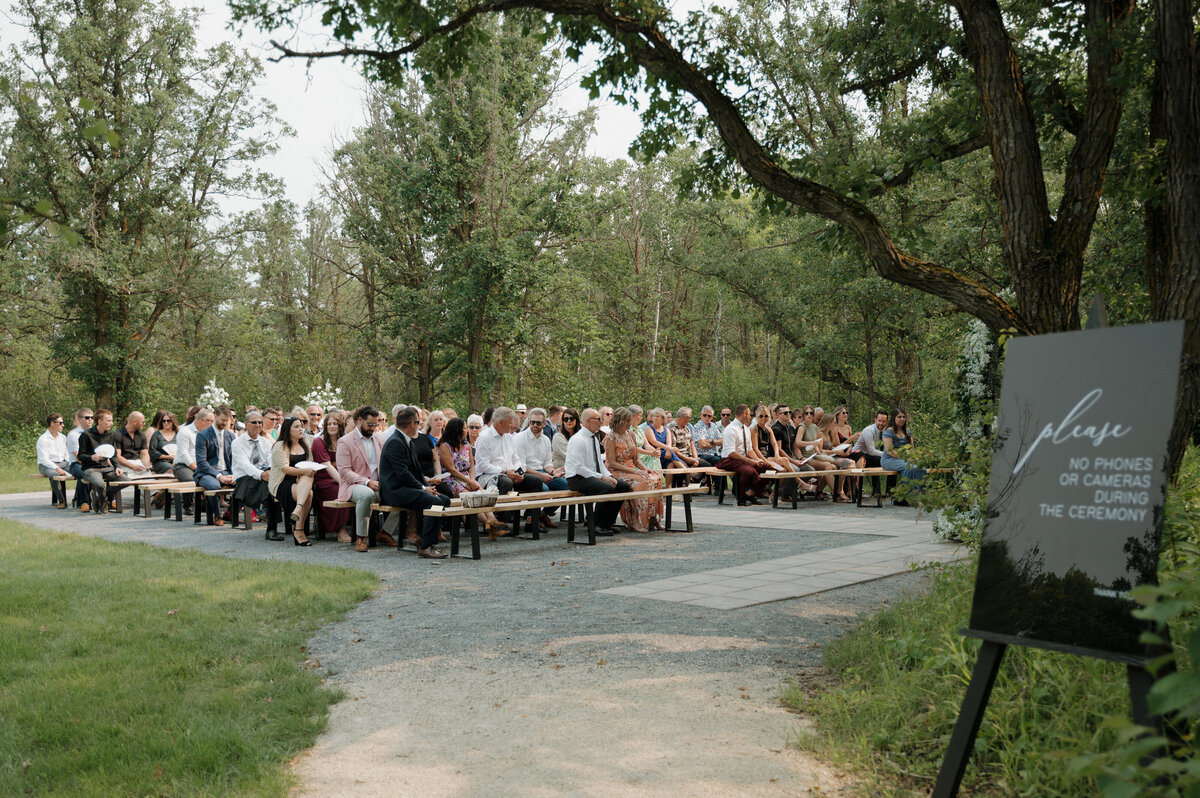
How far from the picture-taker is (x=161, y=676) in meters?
5.35

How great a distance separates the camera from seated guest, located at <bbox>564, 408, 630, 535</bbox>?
11875 millimetres

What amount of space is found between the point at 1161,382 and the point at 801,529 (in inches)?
376

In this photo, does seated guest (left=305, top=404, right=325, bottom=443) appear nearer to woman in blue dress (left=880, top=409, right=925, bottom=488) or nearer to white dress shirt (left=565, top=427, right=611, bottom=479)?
white dress shirt (left=565, top=427, right=611, bottom=479)

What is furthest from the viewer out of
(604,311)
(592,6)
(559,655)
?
(604,311)

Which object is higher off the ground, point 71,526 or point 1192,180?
point 1192,180

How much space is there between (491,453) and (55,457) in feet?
30.8

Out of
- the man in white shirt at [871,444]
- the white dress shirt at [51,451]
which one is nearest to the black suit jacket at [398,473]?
the man in white shirt at [871,444]

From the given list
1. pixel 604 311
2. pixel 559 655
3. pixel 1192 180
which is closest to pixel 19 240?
pixel 604 311

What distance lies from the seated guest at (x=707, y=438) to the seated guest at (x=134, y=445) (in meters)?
9.37

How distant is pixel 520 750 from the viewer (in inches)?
164

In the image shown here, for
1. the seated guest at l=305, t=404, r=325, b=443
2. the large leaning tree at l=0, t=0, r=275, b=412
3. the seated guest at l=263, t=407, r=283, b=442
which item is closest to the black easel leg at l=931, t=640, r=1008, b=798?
the seated guest at l=305, t=404, r=325, b=443

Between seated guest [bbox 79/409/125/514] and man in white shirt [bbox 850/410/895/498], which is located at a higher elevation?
man in white shirt [bbox 850/410/895/498]

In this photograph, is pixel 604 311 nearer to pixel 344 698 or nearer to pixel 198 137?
pixel 198 137

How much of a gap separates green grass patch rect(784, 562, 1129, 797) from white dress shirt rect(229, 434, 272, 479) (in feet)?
32.2
